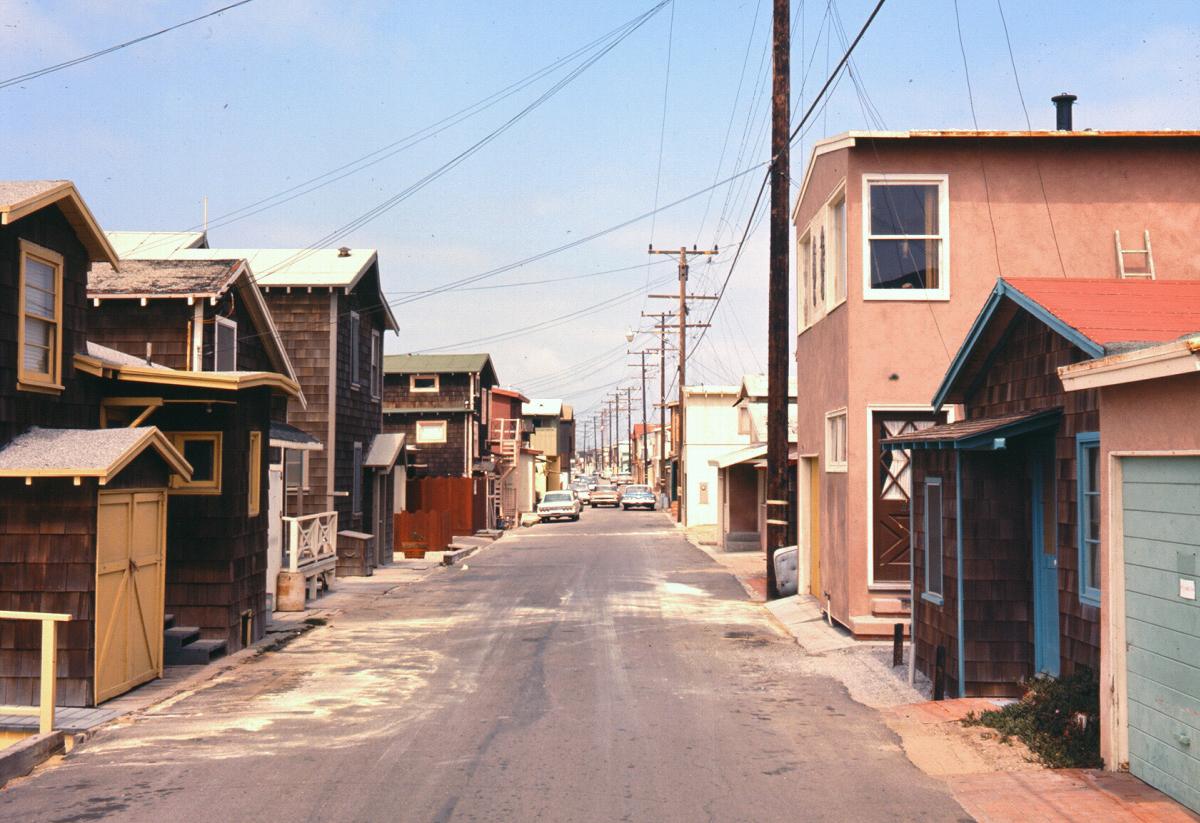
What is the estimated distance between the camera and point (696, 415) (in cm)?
5291

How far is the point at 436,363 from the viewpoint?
4978 cm

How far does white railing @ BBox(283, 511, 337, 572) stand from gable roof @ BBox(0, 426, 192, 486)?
818 cm

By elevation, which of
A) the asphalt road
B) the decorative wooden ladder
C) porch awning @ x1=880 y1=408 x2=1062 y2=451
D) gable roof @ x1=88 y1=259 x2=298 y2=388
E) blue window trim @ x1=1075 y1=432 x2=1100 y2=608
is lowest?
the asphalt road

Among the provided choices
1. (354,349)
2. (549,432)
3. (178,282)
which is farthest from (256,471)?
(549,432)

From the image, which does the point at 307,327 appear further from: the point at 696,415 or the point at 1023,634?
the point at 696,415

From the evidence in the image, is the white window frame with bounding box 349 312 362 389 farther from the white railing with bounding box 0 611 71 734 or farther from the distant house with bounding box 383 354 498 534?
the white railing with bounding box 0 611 71 734

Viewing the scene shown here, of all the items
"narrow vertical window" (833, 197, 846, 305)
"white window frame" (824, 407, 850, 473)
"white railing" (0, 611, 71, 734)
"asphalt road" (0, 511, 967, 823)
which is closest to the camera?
"asphalt road" (0, 511, 967, 823)

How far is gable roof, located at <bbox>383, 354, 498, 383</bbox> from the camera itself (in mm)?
48875

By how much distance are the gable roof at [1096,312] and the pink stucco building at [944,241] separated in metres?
4.12

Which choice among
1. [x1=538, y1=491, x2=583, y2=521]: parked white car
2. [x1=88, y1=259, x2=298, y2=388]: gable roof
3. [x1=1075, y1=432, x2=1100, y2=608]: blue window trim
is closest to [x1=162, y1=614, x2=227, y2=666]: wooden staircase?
[x1=88, y1=259, x2=298, y2=388]: gable roof

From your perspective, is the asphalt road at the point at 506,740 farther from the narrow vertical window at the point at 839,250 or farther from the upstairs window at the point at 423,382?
the upstairs window at the point at 423,382

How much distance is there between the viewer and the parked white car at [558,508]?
5822 cm

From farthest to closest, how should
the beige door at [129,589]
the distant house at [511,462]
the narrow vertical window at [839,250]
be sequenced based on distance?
the distant house at [511,462]
the narrow vertical window at [839,250]
the beige door at [129,589]

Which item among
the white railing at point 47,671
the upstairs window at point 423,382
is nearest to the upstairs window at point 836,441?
the white railing at point 47,671
